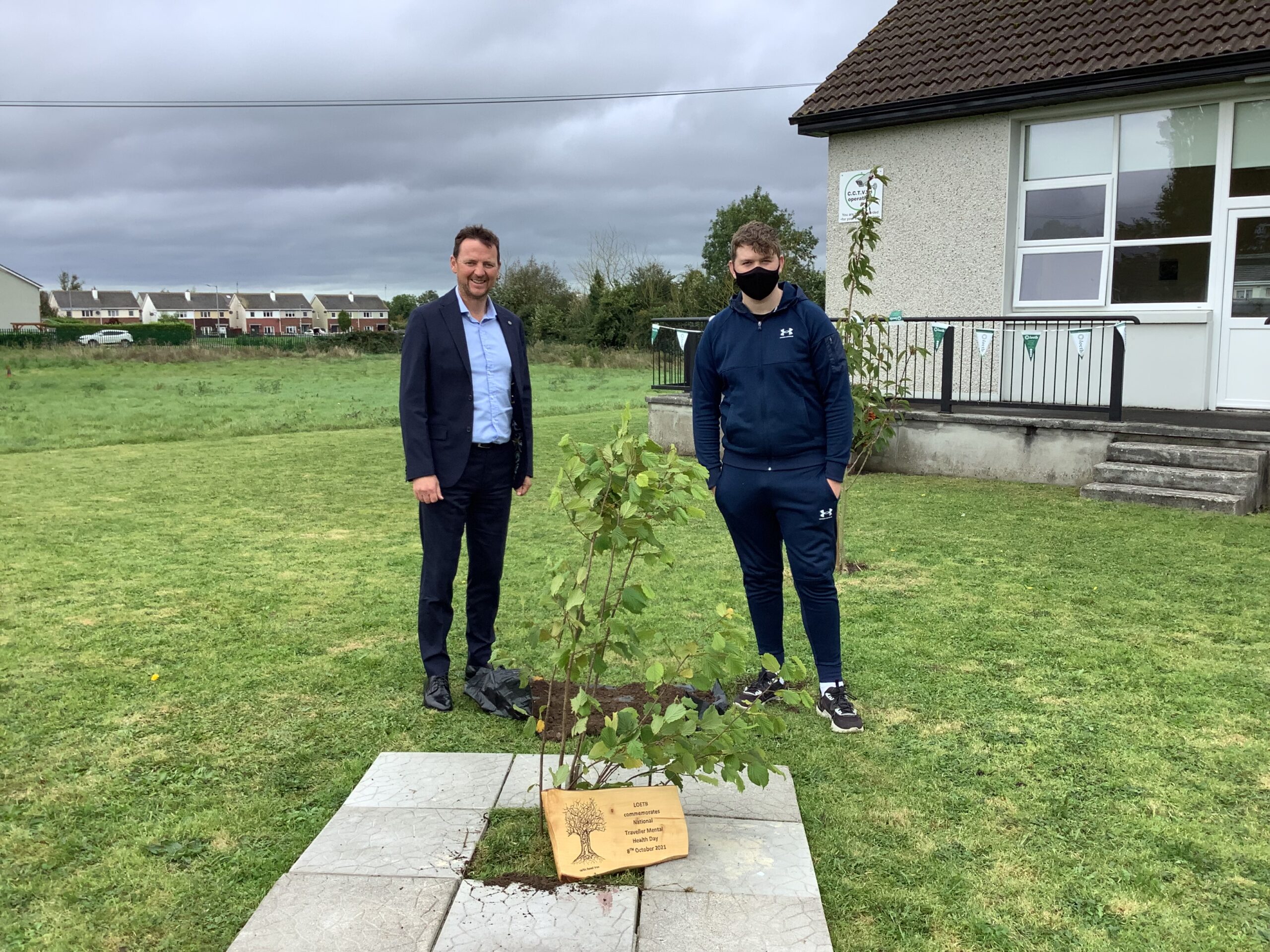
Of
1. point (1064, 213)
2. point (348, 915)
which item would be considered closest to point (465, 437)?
point (348, 915)

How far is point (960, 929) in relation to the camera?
2.70 metres

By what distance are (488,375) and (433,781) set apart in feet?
5.58

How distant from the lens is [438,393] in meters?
4.19

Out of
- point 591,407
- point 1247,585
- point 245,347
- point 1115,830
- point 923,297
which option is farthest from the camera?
point 245,347

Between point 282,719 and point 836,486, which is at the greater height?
point 836,486

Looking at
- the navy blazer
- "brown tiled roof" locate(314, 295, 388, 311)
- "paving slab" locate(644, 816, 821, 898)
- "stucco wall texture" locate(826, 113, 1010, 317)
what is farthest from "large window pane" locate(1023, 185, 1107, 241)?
"brown tiled roof" locate(314, 295, 388, 311)

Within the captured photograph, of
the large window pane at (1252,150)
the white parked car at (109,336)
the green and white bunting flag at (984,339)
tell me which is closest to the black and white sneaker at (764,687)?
the green and white bunting flag at (984,339)

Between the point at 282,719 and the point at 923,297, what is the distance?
1007 centimetres

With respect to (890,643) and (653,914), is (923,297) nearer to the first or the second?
(890,643)

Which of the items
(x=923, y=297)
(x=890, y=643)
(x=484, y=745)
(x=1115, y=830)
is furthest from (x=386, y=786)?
(x=923, y=297)

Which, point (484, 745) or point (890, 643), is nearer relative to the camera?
point (484, 745)

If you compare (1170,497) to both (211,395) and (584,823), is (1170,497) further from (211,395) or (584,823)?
(211,395)

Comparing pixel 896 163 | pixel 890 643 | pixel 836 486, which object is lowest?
pixel 890 643

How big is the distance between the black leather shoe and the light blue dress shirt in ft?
3.55
